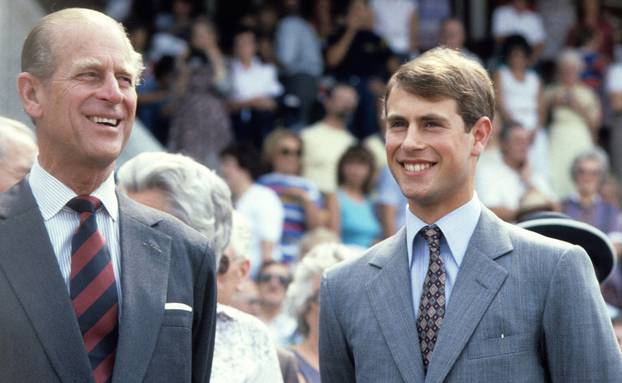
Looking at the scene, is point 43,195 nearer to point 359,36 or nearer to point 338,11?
point 359,36

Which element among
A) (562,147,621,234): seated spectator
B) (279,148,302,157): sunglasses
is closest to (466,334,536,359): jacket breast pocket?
(279,148,302,157): sunglasses

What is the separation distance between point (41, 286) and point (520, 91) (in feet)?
33.5

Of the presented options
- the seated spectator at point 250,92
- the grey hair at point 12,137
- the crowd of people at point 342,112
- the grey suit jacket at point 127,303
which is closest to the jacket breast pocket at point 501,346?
the grey suit jacket at point 127,303

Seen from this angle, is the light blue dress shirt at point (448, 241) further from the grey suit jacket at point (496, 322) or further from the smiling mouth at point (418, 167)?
the smiling mouth at point (418, 167)

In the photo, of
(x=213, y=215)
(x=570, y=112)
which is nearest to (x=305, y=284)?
(x=213, y=215)

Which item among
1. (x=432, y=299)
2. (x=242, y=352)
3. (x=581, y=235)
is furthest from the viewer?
(x=581, y=235)

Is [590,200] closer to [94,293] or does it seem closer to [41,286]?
[94,293]

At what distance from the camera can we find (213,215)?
4344mm

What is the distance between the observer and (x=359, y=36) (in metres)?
12.5

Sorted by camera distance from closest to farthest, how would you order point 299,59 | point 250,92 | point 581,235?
point 581,235
point 250,92
point 299,59

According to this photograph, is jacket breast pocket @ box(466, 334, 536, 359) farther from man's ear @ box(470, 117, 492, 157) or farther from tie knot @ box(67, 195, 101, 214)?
tie knot @ box(67, 195, 101, 214)

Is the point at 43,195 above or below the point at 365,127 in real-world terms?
above

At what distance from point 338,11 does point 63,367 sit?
10.7 m

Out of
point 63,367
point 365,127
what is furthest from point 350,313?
point 365,127
